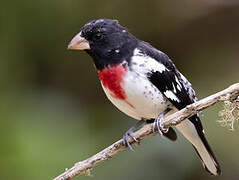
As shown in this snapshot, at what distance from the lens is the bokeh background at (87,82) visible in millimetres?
4145

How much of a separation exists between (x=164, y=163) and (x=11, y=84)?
1.41 m

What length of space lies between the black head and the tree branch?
54 centimetres

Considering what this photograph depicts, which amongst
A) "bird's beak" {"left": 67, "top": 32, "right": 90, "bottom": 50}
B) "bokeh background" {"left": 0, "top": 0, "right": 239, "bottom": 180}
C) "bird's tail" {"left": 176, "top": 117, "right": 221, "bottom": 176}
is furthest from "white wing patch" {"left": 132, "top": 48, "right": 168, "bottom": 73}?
"bokeh background" {"left": 0, "top": 0, "right": 239, "bottom": 180}

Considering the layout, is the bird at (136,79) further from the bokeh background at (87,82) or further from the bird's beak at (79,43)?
the bokeh background at (87,82)

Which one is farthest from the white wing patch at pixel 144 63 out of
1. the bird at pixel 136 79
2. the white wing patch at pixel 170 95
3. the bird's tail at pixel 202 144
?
the bird's tail at pixel 202 144

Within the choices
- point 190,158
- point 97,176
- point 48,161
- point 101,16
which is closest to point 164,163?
point 190,158

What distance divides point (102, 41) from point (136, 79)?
1.29 feet

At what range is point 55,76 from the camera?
15.8ft

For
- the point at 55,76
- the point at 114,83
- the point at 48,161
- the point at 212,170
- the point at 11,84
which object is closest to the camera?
the point at 114,83

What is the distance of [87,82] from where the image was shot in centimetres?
498

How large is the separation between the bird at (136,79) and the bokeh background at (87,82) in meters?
0.72

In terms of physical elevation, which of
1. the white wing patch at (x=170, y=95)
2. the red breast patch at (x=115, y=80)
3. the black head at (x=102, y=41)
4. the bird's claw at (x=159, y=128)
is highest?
the black head at (x=102, y=41)

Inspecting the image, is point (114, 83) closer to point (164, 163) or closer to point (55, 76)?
point (164, 163)

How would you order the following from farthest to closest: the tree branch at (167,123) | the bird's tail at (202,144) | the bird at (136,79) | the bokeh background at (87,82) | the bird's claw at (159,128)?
the bokeh background at (87,82) < the bird's tail at (202,144) < the bird at (136,79) < the bird's claw at (159,128) < the tree branch at (167,123)
